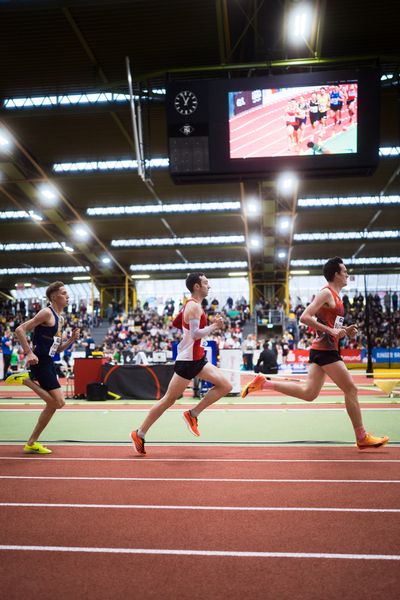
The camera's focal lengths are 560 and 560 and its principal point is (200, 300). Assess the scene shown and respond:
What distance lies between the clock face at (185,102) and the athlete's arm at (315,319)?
745 centimetres

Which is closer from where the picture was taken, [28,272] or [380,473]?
[380,473]

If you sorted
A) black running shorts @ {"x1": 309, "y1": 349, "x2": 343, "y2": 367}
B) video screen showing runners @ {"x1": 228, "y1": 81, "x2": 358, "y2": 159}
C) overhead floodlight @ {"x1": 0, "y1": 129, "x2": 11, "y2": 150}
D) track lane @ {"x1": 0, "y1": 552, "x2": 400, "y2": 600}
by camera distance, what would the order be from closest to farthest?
track lane @ {"x1": 0, "y1": 552, "x2": 400, "y2": 600} < black running shorts @ {"x1": 309, "y1": 349, "x2": 343, "y2": 367} < video screen showing runners @ {"x1": 228, "y1": 81, "x2": 358, "y2": 159} < overhead floodlight @ {"x1": 0, "y1": 129, "x2": 11, "y2": 150}

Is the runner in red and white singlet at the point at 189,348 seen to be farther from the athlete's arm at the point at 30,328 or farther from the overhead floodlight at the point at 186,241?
→ the overhead floodlight at the point at 186,241

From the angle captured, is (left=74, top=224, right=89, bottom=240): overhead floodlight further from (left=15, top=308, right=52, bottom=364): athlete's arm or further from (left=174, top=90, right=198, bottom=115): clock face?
(left=15, top=308, right=52, bottom=364): athlete's arm

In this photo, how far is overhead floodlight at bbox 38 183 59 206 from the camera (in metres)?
26.6

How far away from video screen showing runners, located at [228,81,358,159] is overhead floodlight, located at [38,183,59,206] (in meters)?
16.4

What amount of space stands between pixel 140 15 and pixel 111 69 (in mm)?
2804

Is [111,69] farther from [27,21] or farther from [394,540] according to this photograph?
[394,540]

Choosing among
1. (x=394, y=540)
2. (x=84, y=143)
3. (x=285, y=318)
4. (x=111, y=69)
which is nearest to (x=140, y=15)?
(x=111, y=69)

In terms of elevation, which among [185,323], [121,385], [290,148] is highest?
[290,148]

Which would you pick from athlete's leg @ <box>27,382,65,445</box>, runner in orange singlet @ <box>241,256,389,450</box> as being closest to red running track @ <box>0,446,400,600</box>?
runner in orange singlet @ <box>241,256,389,450</box>

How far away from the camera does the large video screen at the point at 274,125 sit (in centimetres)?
1187

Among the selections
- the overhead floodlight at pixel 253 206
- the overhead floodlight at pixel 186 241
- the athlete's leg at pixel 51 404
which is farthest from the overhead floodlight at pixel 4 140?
the athlete's leg at pixel 51 404

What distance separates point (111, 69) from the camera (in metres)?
17.0
